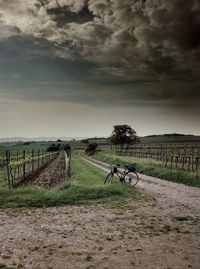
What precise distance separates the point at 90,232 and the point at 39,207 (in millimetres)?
5590

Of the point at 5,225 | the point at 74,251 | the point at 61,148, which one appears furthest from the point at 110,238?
the point at 61,148

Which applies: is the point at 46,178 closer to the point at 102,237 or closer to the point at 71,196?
the point at 71,196

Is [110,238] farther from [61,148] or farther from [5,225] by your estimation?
[61,148]

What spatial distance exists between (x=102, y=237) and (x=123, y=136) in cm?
10921

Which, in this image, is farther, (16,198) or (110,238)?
(16,198)

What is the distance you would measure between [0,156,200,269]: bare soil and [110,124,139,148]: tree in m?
102

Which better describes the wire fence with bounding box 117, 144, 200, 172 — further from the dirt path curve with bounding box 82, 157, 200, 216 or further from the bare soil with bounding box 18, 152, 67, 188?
the bare soil with bounding box 18, 152, 67, 188

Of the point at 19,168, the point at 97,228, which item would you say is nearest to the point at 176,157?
the point at 19,168

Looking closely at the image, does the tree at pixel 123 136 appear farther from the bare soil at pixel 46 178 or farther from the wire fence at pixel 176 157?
the bare soil at pixel 46 178

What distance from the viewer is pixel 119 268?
9195 mm

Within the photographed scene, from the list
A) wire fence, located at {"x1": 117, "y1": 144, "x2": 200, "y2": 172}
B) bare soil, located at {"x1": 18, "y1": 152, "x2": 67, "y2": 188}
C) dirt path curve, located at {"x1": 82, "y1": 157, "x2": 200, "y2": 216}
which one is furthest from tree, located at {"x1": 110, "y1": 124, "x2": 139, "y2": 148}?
dirt path curve, located at {"x1": 82, "y1": 157, "x2": 200, "y2": 216}

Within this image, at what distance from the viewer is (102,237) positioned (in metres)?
12.2

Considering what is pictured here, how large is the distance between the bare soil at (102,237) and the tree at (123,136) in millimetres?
101510

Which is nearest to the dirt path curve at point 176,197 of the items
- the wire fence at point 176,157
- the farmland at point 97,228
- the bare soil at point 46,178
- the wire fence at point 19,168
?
the farmland at point 97,228
